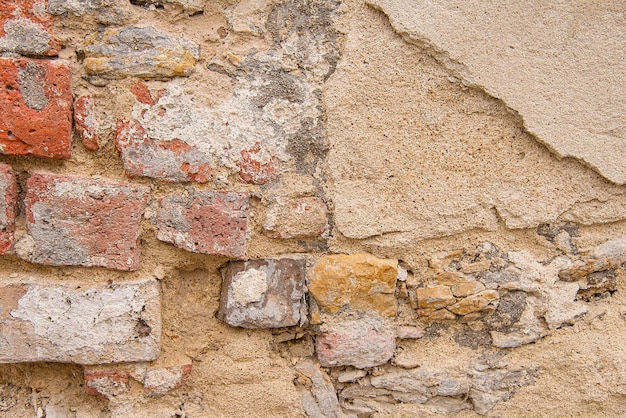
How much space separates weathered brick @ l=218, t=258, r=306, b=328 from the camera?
106 cm

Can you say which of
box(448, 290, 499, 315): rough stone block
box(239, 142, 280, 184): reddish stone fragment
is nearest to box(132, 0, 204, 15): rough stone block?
box(239, 142, 280, 184): reddish stone fragment

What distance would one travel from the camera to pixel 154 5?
0.99 metres

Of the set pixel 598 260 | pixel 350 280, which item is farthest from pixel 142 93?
pixel 598 260

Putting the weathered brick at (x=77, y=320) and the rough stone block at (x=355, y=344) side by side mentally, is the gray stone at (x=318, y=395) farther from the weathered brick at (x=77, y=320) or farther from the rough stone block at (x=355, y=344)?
the weathered brick at (x=77, y=320)

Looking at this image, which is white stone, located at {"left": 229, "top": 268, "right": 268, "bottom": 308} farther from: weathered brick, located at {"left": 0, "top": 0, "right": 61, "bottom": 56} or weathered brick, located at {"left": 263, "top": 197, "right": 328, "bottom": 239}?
weathered brick, located at {"left": 0, "top": 0, "right": 61, "bottom": 56}

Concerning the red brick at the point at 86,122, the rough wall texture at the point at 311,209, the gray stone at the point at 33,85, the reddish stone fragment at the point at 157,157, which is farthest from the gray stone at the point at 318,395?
the gray stone at the point at 33,85

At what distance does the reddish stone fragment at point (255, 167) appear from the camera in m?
1.03

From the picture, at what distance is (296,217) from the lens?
107 centimetres

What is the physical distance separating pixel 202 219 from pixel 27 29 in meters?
0.47

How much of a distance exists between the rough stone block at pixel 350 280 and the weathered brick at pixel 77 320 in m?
0.35

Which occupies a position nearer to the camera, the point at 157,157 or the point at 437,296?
the point at 157,157

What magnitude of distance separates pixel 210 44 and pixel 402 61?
1.29ft

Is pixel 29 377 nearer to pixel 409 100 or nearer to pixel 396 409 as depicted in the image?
pixel 396 409

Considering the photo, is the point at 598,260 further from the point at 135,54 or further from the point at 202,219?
the point at 135,54
